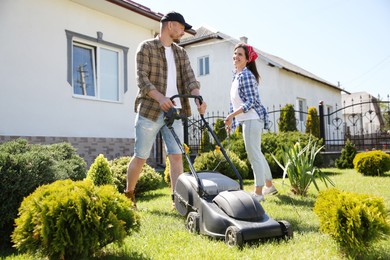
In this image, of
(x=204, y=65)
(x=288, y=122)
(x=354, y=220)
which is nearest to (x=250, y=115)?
(x=354, y=220)

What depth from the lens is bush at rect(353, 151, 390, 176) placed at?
300 inches

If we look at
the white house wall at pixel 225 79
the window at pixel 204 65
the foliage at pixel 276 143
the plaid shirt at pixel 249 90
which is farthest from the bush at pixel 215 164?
the window at pixel 204 65

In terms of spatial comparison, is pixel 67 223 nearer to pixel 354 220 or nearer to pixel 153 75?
pixel 354 220

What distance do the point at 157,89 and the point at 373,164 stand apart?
569cm

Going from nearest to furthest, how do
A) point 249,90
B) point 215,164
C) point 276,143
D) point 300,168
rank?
point 249,90
point 300,168
point 215,164
point 276,143

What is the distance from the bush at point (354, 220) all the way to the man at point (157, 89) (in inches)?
66.2

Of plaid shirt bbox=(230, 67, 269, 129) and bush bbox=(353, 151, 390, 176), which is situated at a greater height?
plaid shirt bbox=(230, 67, 269, 129)

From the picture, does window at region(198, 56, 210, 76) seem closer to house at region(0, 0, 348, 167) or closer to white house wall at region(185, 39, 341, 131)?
white house wall at region(185, 39, 341, 131)

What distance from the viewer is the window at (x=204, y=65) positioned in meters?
18.9

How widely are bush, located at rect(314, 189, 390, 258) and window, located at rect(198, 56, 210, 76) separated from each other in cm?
1667

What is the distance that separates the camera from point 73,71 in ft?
25.7

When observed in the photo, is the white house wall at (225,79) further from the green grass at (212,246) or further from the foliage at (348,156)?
the green grass at (212,246)

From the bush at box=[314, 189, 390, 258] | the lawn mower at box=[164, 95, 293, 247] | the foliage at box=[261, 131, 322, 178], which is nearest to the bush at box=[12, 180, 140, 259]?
the lawn mower at box=[164, 95, 293, 247]

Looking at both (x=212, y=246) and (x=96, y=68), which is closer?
(x=212, y=246)
